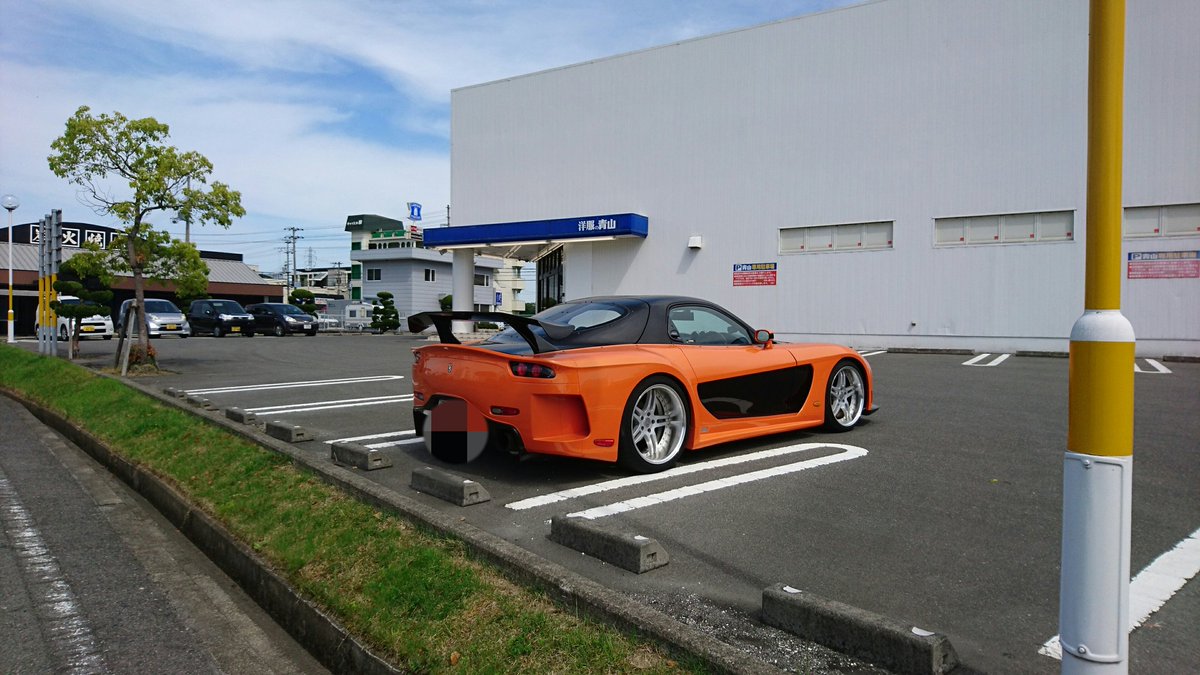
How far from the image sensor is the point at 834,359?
21.7 ft

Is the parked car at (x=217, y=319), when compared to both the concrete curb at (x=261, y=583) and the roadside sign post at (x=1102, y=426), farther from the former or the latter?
the roadside sign post at (x=1102, y=426)

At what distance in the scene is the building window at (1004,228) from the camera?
1773 cm

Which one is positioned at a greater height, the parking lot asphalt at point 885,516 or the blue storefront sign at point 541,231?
the blue storefront sign at point 541,231

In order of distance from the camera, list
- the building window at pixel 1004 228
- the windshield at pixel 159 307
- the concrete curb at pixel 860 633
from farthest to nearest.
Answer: the windshield at pixel 159 307
the building window at pixel 1004 228
the concrete curb at pixel 860 633

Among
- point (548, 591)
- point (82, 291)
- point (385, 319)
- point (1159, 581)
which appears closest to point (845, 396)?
point (1159, 581)

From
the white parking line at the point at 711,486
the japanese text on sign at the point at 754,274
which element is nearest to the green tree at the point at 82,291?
the white parking line at the point at 711,486

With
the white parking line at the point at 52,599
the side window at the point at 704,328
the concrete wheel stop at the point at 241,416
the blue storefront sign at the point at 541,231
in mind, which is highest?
the blue storefront sign at the point at 541,231

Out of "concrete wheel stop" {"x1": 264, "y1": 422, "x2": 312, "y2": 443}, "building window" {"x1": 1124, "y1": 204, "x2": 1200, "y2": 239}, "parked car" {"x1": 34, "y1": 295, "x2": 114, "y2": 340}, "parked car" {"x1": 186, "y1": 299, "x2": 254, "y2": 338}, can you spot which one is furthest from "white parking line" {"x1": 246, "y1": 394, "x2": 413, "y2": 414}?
"parked car" {"x1": 186, "y1": 299, "x2": 254, "y2": 338}

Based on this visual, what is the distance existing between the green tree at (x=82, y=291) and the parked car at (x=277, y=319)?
14.0m

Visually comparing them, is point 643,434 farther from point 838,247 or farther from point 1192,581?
point 838,247

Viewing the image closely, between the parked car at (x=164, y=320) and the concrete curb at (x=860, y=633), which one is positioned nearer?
the concrete curb at (x=860, y=633)

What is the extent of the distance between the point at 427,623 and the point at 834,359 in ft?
15.1

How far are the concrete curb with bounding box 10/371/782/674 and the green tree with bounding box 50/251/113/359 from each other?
11.8 metres

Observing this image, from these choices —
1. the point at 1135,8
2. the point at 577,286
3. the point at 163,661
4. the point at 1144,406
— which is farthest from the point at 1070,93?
the point at 163,661
